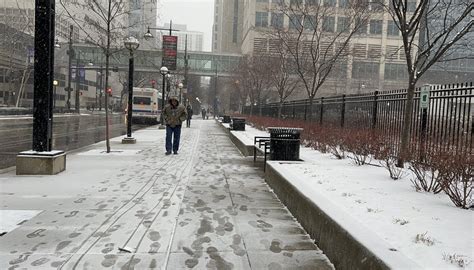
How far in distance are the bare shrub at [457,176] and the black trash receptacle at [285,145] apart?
406 cm

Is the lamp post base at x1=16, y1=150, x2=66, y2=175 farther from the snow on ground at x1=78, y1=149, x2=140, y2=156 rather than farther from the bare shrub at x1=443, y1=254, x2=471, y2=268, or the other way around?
the bare shrub at x1=443, y1=254, x2=471, y2=268

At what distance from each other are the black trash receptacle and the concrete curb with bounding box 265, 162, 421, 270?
2.51 metres

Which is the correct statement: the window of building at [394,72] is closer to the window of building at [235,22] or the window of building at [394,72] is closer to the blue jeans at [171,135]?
the blue jeans at [171,135]

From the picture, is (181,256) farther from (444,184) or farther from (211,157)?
(211,157)

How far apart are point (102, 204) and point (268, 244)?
9.98 ft

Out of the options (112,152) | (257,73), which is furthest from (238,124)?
(112,152)

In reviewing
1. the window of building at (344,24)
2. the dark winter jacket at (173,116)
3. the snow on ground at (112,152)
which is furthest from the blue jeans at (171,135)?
the window of building at (344,24)

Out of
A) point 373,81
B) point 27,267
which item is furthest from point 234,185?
point 373,81

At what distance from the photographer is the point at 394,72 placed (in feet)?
250

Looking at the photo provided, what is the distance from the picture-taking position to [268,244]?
539 centimetres

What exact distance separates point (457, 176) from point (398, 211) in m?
1.06

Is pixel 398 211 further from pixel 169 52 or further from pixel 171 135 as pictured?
pixel 169 52

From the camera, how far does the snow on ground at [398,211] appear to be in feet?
12.3

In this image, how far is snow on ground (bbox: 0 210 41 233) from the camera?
5.85m
